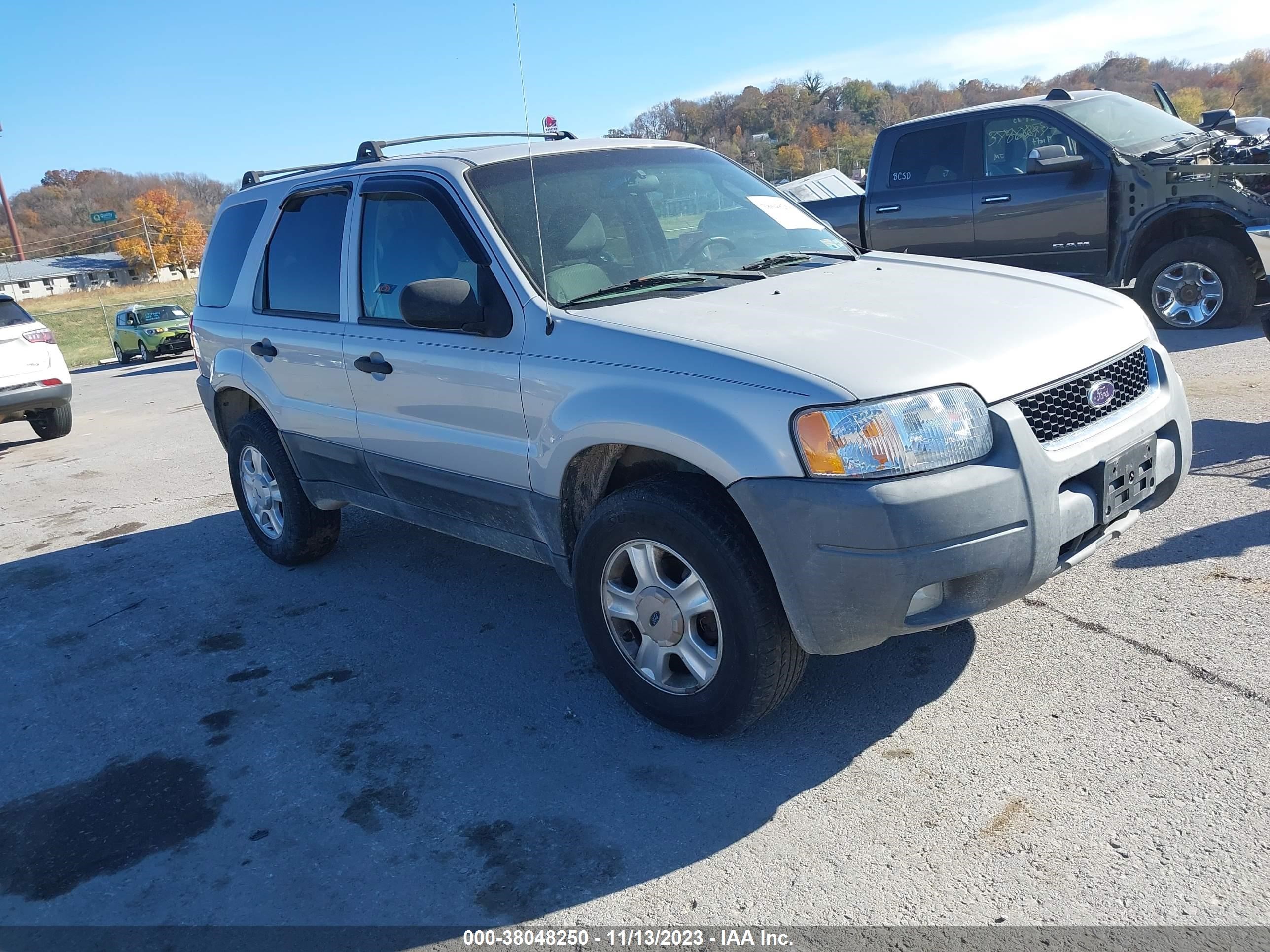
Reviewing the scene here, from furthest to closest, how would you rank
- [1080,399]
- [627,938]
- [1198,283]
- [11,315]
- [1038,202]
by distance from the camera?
[11,315], [1038,202], [1198,283], [1080,399], [627,938]

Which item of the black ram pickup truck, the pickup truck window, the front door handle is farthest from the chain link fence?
the front door handle

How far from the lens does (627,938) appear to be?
252cm

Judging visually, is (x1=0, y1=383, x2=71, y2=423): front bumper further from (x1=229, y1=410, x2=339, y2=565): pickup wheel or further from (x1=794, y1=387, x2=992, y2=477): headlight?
(x1=794, y1=387, x2=992, y2=477): headlight

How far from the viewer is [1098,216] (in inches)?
345

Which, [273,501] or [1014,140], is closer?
[273,501]

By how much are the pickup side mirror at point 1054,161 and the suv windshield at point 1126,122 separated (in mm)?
393

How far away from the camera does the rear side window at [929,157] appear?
9.46 metres

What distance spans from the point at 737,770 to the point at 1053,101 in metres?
8.05

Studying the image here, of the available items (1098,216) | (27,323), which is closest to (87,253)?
(27,323)

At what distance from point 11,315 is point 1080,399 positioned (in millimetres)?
10855

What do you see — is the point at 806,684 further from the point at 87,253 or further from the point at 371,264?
the point at 87,253

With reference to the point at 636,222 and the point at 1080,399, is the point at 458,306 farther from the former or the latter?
the point at 1080,399

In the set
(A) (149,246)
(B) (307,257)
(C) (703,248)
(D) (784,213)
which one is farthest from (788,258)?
(A) (149,246)

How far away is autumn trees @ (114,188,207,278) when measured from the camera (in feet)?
317
